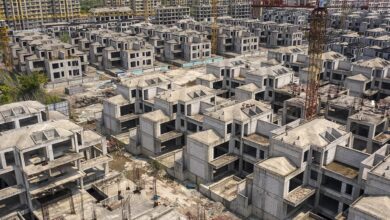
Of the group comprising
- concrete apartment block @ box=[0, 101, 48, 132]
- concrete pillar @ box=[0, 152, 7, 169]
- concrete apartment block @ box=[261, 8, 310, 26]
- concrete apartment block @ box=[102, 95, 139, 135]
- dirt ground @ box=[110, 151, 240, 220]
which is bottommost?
dirt ground @ box=[110, 151, 240, 220]

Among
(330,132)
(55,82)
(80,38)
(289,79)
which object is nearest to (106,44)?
(80,38)

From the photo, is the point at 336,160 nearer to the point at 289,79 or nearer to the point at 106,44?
the point at 289,79

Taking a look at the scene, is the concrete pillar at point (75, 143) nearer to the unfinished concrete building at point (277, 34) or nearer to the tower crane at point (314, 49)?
the tower crane at point (314, 49)

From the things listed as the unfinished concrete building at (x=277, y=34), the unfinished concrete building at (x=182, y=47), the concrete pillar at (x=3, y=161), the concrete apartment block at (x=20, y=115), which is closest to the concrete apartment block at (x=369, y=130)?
the concrete apartment block at (x=20, y=115)

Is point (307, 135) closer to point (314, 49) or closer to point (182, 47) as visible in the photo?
point (314, 49)

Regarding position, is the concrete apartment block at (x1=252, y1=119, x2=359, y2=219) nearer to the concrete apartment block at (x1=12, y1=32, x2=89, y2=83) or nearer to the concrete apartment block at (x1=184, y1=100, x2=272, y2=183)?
the concrete apartment block at (x1=184, y1=100, x2=272, y2=183)

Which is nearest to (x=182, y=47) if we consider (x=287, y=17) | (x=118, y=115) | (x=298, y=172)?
(x=118, y=115)

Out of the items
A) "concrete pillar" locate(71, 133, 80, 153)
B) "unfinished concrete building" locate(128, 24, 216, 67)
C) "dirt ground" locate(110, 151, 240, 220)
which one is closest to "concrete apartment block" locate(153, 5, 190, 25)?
"unfinished concrete building" locate(128, 24, 216, 67)
